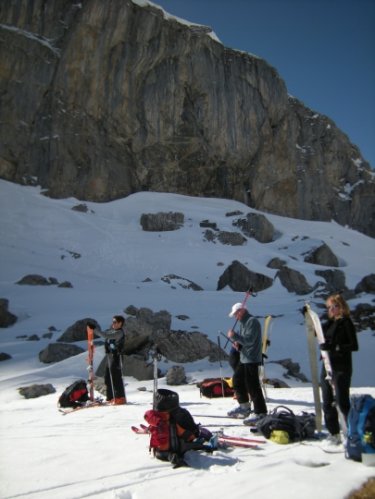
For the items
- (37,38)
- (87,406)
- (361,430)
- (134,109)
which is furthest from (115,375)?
(37,38)

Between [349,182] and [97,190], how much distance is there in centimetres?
4643

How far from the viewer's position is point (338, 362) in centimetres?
432

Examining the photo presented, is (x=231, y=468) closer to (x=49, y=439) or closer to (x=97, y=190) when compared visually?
(x=49, y=439)

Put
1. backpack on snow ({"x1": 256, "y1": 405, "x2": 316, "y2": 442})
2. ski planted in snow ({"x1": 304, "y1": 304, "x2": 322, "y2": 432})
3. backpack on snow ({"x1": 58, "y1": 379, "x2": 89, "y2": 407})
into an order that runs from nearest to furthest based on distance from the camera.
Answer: backpack on snow ({"x1": 256, "y1": 405, "x2": 316, "y2": 442})
ski planted in snow ({"x1": 304, "y1": 304, "x2": 322, "y2": 432})
backpack on snow ({"x1": 58, "y1": 379, "x2": 89, "y2": 407})

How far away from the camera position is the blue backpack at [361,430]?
3639 millimetres

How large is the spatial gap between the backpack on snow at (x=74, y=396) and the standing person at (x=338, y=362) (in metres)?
4.65

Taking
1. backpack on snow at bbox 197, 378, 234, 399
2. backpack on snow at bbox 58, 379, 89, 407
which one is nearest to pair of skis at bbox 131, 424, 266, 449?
backpack on snow at bbox 197, 378, 234, 399

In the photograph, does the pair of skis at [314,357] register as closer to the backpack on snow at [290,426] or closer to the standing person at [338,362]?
the standing person at [338,362]

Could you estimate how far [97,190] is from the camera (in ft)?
188

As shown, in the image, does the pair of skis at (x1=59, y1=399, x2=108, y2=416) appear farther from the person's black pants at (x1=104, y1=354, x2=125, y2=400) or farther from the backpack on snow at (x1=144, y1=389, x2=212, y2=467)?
the backpack on snow at (x1=144, y1=389, x2=212, y2=467)

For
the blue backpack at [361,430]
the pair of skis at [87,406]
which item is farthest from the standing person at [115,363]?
the blue backpack at [361,430]

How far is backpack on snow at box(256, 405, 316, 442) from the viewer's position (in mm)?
4516

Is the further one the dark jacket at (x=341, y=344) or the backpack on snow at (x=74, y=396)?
the backpack on snow at (x=74, y=396)

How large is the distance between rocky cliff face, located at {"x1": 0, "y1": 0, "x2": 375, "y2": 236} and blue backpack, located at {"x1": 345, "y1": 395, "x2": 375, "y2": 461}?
2160 inches
